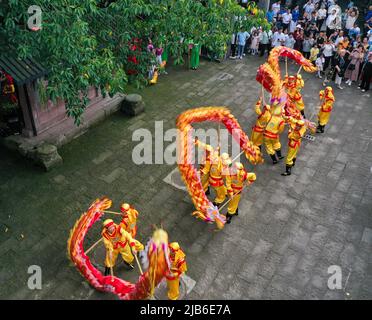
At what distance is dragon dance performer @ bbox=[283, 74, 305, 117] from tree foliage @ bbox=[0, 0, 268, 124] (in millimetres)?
2647

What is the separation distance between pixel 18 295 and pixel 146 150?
5.26m

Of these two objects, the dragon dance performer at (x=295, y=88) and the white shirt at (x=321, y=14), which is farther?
the white shirt at (x=321, y=14)

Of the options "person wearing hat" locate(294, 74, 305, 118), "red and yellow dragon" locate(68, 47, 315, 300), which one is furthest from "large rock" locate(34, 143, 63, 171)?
"person wearing hat" locate(294, 74, 305, 118)

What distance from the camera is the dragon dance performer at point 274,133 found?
405 inches

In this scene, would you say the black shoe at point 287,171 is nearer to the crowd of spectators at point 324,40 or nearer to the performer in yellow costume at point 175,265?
the performer in yellow costume at point 175,265

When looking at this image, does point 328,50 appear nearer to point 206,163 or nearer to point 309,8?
point 309,8

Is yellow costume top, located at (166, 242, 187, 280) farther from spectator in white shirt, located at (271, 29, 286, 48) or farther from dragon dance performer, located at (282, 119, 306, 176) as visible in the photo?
spectator in white shirt, located at (271, 29, 286, 48)

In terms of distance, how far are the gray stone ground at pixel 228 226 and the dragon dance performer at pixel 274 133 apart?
1.43ft

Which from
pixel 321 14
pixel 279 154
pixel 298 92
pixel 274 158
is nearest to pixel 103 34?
pixel 274 158

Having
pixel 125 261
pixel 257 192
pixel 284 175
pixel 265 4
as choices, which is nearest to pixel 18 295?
pixel 125 261

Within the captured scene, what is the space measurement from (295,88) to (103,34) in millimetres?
6467

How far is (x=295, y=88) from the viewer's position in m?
12.1

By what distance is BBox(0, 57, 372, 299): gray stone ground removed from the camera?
768cm

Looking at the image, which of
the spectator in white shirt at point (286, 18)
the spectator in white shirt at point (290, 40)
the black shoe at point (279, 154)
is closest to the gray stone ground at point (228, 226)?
the black shoe at point (279, 154)
